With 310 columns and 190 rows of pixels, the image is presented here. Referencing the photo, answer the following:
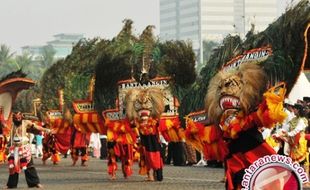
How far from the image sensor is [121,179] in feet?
64.2

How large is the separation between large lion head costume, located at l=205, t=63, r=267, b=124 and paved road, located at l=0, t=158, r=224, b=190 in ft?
19.9

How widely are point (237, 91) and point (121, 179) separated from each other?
9535mm

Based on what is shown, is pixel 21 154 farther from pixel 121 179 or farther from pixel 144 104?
pixel 121 179

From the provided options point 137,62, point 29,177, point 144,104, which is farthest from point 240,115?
point 137,62

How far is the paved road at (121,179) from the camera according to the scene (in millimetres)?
17261

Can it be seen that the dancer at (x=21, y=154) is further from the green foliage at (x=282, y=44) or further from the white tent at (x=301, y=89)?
the white tent at (x=301, y=89)

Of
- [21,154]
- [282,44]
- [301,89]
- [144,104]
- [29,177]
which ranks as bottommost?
[29,177]

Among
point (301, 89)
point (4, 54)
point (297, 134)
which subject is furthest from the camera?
point (4, 54)

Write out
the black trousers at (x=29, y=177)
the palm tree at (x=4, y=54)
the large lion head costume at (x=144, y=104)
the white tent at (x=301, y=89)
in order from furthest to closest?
1. the palm tree at (x=4, y=54)
2. the white tent at (x=301, y=89)
3. the large lion head costume at (x=144, y=104)
4. the black trousers at (x=29, y=177)

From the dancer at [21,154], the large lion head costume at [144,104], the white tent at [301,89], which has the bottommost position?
the dancer at [21,154]

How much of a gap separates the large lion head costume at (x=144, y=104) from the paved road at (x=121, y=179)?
1.32 metres

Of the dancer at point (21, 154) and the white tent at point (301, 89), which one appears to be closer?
the dancer at point (21, 154)

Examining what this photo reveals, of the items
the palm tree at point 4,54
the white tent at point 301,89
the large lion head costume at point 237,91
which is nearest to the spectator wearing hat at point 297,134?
the white tent at point 301,89

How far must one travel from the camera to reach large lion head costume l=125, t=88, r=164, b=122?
18.0 meters
